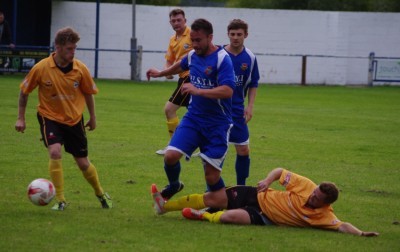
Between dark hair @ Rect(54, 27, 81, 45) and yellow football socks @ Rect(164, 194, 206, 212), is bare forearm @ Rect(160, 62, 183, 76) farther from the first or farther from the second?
yellow football socks @ Rect(164, 194, 206, 212)

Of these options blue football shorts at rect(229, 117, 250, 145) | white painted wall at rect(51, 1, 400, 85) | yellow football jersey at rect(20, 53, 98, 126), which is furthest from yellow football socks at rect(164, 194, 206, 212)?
white painted wall at rect(51, 1, 400, 85)

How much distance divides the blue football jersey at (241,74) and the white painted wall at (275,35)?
25.5 meters

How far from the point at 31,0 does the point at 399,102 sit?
53.4ft

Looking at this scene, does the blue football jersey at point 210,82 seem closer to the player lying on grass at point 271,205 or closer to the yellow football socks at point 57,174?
the player lying on grass at point 271,205

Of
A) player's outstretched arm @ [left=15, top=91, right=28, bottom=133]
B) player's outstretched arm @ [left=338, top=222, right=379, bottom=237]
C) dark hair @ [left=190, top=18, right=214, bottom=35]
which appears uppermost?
dark hair @ [left=190, top=18, right=214, bottom=35]

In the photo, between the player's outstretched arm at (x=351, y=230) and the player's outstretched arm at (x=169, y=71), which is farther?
the player's outstretched arm at (x=169, y=71)

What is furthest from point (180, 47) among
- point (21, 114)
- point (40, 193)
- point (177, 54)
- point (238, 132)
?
point (40, 193)

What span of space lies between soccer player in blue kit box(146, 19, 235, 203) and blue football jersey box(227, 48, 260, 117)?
4.89 ft

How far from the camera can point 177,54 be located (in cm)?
1297

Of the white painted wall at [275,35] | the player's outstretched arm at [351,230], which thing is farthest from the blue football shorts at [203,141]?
the white painted wall at [275,35]

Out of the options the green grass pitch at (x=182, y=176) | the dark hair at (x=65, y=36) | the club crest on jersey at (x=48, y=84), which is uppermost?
the dark hair at (x=65, y=36)

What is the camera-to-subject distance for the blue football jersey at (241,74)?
9750 millimetres

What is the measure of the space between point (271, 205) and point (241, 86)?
2.18 metres

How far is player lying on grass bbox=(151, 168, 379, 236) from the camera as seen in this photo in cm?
789
